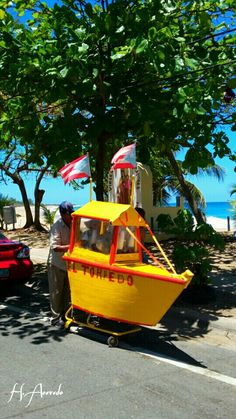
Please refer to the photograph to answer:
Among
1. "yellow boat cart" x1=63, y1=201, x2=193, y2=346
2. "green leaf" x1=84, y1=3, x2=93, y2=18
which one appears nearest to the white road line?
"yellow boat cart" x1=63, y1=201, x2=193, y2=346

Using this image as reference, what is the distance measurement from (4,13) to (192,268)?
4.98 m

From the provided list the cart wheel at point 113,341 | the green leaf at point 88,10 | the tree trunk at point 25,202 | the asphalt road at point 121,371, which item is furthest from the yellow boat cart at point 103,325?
the tree trunk at point 25,202

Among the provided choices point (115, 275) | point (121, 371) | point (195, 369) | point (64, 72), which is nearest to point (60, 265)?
point (115, 275)

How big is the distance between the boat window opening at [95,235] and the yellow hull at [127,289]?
211 millimetres

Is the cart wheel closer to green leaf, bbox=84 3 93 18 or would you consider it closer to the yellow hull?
the yellow hull

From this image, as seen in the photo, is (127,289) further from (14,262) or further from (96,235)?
(14,262)

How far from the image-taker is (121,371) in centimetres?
496

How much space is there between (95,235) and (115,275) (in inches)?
26.4

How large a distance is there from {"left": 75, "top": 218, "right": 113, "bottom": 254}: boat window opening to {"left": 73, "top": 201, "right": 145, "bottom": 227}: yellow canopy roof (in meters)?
0.13

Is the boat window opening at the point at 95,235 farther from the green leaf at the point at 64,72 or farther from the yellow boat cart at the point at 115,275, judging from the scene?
the green leaf at the point at 64,72

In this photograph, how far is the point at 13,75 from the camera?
6953 millimetres

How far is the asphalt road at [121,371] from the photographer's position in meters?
4.10

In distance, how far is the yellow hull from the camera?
5160mm

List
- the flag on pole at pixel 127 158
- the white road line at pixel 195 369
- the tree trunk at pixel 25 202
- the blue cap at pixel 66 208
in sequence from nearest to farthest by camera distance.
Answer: the white road line at pixel 195 369 → the flag on pole at pixel 127 158 → the blue cap at pixel 66 208 → the tree trunk at pixel 25 202
